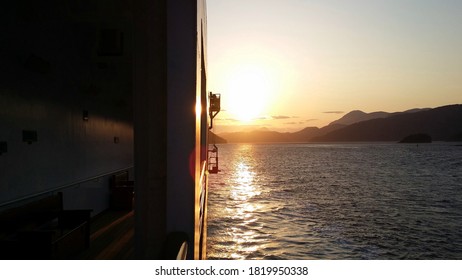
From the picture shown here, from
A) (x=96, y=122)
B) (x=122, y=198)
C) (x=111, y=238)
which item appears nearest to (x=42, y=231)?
(x=111, y=238)

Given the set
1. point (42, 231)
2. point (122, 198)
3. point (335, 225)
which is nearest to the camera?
point (42, 231)

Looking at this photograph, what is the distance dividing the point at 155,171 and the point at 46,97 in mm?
4275

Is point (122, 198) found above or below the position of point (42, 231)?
below

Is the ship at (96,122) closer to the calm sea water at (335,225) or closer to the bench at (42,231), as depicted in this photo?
the bench at (42,231)

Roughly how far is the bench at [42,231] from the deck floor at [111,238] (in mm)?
288

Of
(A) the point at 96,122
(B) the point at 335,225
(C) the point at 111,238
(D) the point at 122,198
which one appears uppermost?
(A) the point at 96,122

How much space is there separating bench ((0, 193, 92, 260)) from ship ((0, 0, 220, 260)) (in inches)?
0.6

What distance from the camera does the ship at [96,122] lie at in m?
3.42

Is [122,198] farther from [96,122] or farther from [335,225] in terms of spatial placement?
[335,225]

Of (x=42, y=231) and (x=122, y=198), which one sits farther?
(x=122, y=198)

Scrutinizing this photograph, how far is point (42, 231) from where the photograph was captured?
482 centimetres

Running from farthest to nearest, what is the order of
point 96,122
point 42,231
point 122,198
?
point 122,198 < point 96,122 < point 42,231

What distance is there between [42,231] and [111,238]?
7.01ft

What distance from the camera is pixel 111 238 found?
6.83 meters
